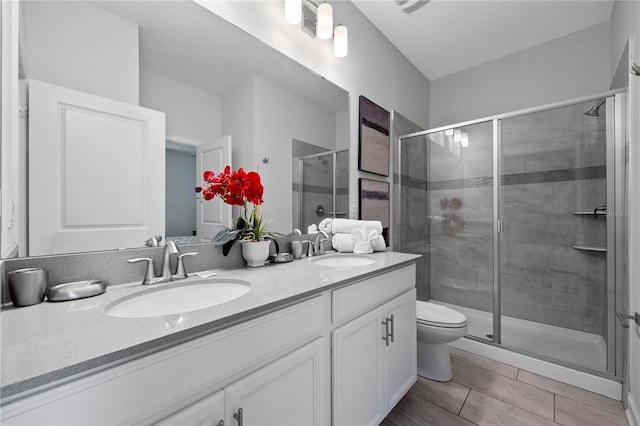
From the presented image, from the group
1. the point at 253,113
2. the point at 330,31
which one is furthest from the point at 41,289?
the point at 330,31

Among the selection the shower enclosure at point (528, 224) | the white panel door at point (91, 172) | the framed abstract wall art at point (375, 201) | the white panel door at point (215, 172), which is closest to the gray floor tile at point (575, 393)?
the shower enclosure at point (528, 224)

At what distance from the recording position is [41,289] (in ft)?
2.41

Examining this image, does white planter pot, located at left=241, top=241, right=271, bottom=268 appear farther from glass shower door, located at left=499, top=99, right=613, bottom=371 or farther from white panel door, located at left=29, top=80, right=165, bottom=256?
glass shower door, located at left=499, top=99, right=613, bottom=371

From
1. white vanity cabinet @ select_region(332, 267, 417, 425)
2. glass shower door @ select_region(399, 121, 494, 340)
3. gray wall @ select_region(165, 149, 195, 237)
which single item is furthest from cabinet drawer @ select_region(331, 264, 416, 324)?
glass shower door @ select_region(399, 121, 494, 340)

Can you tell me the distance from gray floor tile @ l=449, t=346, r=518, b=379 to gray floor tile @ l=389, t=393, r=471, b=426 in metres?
0.68

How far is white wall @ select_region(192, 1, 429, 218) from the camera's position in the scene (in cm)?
138

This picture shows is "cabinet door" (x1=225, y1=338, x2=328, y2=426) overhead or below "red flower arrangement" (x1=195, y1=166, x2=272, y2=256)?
below

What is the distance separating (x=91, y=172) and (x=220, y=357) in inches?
28.9

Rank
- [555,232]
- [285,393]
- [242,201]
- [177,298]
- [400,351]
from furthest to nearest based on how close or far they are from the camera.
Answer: [555,232] < [400,351] < [242,201] < [177,298] < [285,393]

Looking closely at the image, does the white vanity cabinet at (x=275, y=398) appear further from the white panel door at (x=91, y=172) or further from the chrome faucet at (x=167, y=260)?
the white panel door at (x=91, y=172)

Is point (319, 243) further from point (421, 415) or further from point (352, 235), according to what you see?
point (421, 415)

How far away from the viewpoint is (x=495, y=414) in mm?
1458

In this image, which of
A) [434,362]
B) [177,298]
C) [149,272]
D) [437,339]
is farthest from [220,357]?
[434,362]

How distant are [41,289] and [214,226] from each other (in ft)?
1.88
